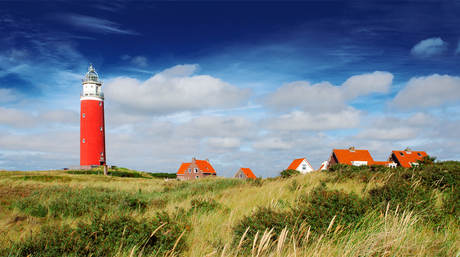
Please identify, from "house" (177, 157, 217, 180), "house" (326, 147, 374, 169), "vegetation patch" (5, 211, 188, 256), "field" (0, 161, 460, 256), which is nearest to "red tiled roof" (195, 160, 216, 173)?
"house" (177, 157, 217, 180)

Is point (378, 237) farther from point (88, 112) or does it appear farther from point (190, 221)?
point (88, 112)

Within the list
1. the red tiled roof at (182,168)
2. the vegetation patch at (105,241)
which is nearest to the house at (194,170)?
the red tiled roof at (182,168)

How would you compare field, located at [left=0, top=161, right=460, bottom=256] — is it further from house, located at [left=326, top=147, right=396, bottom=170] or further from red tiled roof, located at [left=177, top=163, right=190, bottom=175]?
red tiled roof, located at [left=177, top=163, right=190, bottom=175]

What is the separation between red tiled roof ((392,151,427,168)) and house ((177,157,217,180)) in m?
33.5

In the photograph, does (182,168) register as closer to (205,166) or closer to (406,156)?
(205,166)

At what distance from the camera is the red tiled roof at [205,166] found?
189 ft

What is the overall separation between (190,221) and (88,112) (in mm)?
51501

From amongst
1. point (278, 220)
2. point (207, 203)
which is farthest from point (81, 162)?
point (278, 220)

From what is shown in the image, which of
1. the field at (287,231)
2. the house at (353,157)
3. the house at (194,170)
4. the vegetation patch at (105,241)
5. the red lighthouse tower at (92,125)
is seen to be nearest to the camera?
Answer: the field at (287,231)

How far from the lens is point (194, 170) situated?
187ft

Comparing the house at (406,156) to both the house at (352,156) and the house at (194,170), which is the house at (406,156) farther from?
the house at (194,170)

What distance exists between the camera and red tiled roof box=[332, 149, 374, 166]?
45.4 metres

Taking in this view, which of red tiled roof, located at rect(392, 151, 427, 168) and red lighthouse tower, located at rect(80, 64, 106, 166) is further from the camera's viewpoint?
red lighthouse tower, located at rect(80, 64, 106, 166)

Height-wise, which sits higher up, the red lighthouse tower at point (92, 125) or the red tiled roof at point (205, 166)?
the red lighthouse tower at point (92, 125)
